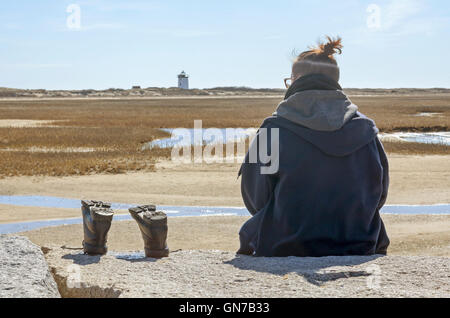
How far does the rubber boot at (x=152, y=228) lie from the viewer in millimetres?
4508

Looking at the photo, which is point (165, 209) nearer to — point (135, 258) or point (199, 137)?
point (135, 258)

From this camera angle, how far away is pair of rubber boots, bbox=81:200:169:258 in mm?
4512

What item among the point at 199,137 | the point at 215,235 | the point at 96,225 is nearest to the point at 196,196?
the point at 215,235

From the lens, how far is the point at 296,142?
14.2ft

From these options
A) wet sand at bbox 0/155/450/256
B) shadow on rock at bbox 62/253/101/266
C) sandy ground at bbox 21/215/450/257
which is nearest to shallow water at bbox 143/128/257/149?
wet sand at bbox 0/155/450/256

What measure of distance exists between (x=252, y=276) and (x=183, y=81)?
5541 inches

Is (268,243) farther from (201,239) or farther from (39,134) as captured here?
(39,134)

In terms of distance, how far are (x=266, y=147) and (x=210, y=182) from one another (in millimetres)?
11116

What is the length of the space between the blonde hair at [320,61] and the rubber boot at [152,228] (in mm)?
1381

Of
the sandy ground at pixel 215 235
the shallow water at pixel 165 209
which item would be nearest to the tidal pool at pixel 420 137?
the shallow water at pixel 165 209

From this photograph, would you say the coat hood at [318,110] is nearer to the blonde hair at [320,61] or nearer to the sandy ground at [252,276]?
the blonde hair at [320,61]

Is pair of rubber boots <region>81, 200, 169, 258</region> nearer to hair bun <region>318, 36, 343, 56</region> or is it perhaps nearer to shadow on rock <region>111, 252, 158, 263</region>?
shadow on rock <region>111, 252, 158, 263</region>
